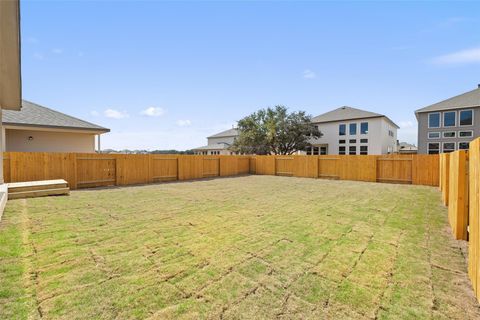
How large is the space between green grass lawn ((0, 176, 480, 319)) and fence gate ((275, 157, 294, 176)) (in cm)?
1187

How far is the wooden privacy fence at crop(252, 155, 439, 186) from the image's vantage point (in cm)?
1196

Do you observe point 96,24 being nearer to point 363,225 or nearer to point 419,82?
point 363,225

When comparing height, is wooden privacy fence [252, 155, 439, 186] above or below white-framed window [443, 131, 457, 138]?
below

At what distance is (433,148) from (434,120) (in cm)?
312

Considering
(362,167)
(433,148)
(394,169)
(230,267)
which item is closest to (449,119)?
(433,148)

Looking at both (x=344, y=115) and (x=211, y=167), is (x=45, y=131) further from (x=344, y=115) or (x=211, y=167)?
(x=344, y=115)

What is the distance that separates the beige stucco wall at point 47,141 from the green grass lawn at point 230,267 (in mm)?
9378

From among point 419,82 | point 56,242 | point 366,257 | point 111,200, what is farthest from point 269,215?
point 419,82

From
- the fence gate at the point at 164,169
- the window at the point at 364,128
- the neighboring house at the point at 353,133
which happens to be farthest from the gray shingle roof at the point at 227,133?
the fence gate at the point at 164,169

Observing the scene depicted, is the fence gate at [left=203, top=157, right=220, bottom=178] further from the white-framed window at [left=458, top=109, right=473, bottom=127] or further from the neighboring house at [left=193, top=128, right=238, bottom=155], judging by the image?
the white-framed window at [left=458, top=109, right=473, bottom=127]

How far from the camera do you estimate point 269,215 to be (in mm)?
5535

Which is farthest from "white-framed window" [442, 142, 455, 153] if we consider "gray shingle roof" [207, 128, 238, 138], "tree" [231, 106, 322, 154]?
"gray shingle roof" [207, 128, 238, 138]

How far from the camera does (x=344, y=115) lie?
31766mm

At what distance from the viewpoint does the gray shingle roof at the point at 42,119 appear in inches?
448
